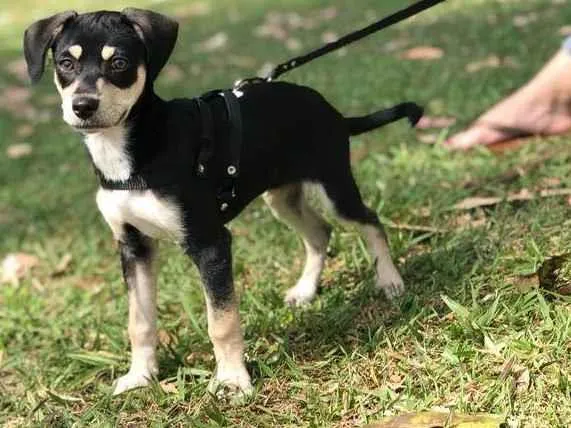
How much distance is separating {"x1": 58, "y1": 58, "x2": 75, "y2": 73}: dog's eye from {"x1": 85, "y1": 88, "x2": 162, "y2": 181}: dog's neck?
8.5 inches

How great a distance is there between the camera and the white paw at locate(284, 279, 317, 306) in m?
3.35

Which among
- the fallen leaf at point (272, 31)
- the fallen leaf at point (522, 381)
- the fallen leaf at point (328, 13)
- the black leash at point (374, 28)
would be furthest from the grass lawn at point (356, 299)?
the fallen leaf at point (328, 13)

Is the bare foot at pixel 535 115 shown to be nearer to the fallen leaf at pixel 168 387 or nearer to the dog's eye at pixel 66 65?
the fallen leaf at pixel 168 387

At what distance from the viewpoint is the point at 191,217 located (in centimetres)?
265

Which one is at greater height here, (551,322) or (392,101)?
(551,322)

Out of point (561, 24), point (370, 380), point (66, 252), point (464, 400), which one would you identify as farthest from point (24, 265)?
point (561, 24)

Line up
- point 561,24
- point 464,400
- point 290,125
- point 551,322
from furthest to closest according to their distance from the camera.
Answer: point 561,24
point 290,125
point 551,322
point 464,400

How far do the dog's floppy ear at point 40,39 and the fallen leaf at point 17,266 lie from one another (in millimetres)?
1903

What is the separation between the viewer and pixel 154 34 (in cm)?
255

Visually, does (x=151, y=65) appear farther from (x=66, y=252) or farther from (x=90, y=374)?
(x=66, y=252)

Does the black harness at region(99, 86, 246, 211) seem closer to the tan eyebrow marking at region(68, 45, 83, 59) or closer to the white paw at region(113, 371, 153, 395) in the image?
the tan eyebrow marking at region(68, 45, 83, 59)

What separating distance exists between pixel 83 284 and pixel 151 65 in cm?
185

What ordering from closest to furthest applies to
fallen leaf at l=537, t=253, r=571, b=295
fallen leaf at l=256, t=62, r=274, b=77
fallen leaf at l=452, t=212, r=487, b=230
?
fallen leaf at l=537, t=253, r=571, b=295
fallen leaf at l=452, t=212, r=487, b=230
fallen leaf at l=256, t=62, r=274, b=77

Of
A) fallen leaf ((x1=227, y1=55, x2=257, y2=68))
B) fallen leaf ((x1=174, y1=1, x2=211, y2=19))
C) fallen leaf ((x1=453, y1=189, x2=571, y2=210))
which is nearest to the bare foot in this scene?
fallen leaf ((x1=453, y1=189, x2=571, y2=210))
